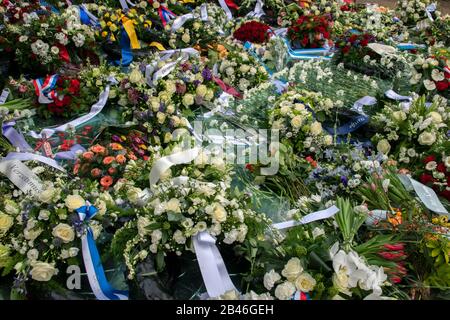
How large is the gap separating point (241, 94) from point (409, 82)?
160 cm

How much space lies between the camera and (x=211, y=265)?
7.07 feet

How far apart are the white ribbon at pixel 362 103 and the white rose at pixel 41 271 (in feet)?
9.10

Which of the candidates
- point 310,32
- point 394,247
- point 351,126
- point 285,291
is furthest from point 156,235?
point 310,32

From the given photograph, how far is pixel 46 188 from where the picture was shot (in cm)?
223

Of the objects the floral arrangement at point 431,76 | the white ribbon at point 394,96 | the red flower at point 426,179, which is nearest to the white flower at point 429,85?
the floral arrangement at point 431,76

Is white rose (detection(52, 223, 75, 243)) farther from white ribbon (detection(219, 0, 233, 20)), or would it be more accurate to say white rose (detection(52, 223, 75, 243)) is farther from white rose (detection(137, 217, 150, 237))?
white ribbon (detection(219, 0, 233, 20))

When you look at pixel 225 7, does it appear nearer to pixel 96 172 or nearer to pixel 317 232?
pixel 96 172

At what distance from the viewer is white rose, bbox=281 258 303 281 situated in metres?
1.98

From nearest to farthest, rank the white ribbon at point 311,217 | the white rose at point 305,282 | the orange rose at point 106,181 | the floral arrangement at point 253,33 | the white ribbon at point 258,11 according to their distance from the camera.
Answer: the white rose at point 305,282, the white ribbon at point 311,217, the orange rose at point 106,181, the floral arrangement at point 253,33, the white ribbon at point 258,11

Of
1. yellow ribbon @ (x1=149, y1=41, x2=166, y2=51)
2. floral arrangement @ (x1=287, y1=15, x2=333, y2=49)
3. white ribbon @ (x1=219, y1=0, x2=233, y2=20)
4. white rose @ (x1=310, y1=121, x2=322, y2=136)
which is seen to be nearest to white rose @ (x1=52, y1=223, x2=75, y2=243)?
white rose @ (x1=310, y1=121, x2=322, y2=136)

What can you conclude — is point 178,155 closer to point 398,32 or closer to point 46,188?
point 46,188

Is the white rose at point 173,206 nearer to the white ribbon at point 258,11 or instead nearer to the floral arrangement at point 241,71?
the floral arrangement at point 241,71

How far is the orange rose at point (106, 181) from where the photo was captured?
108 inches

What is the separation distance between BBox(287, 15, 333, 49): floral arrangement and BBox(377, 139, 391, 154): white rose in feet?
8.15
